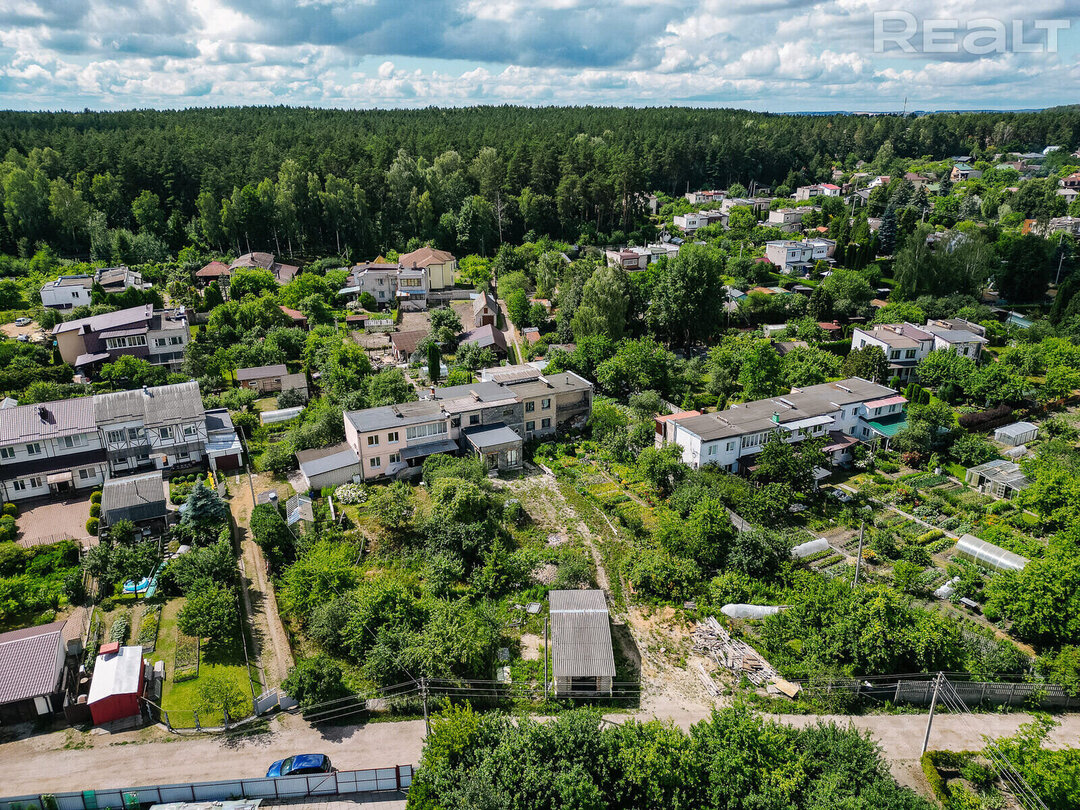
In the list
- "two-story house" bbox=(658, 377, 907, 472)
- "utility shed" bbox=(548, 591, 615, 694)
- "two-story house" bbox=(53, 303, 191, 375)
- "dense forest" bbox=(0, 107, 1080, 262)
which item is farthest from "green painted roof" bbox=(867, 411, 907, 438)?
"dense forest" bbox=(0, 107, 1080, 262)

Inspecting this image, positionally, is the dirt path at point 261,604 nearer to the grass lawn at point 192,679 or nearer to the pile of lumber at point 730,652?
the grass lawn at point 192,679

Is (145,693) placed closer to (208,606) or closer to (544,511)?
(208,606)

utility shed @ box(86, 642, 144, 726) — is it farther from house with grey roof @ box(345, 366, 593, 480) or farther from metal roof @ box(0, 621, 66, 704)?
house with grey roof @ box(345, 366, 593, 480)

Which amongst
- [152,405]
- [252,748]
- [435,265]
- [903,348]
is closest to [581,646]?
[252,748]

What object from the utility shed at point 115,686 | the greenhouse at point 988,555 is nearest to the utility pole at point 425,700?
the utility shed at point 115,686

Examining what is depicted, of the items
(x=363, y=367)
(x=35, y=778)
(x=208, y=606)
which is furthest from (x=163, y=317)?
(x=35, y=778)
